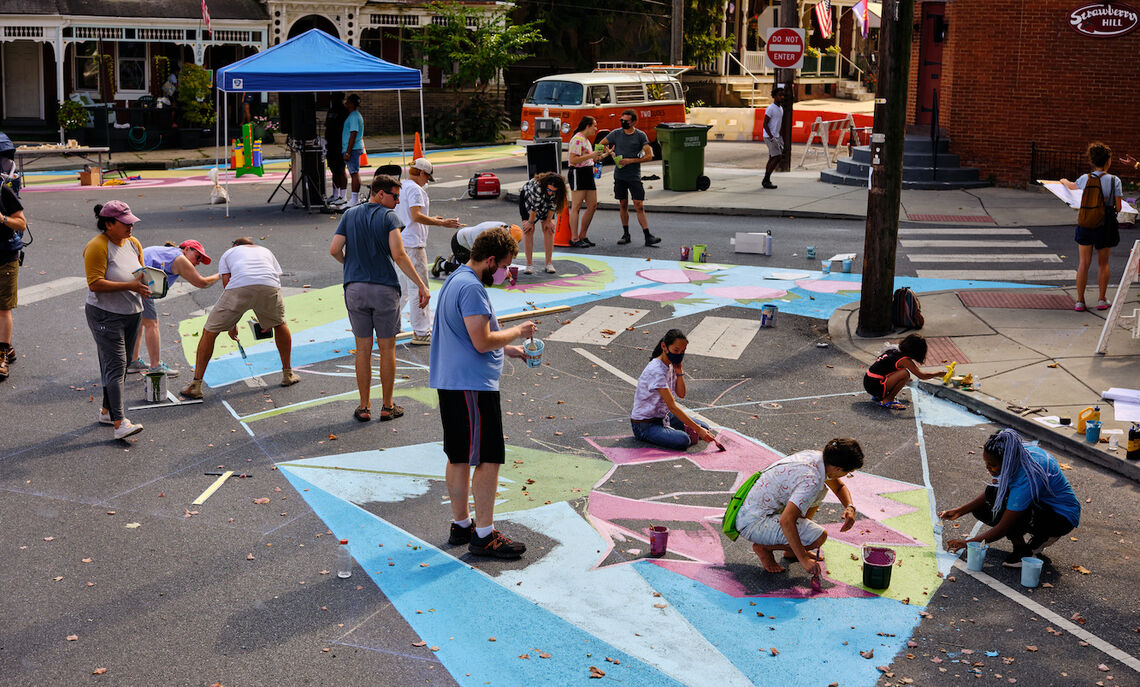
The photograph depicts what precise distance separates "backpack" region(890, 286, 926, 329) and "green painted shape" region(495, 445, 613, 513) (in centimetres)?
497

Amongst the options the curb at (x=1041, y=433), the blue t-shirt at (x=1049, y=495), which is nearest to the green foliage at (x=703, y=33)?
the curb at (x=1041, y=433)

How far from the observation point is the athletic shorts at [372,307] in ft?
30.0

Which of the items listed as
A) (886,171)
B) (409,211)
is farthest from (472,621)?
(886,171)

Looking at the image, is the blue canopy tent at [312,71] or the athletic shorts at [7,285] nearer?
the athletic shorts at [7,285]

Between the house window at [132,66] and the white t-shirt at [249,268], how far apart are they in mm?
25366

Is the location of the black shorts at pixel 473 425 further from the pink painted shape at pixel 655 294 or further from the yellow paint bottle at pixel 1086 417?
the pink painted shape at pixel 655 294

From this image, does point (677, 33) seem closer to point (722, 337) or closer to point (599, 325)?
point (599, 325)

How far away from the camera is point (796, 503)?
251 inches

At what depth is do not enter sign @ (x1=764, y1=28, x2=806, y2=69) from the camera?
2497 centimetres

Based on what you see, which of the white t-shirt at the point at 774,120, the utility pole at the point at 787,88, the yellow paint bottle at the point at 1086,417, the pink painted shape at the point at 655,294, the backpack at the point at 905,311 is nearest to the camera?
the yellow paint bottle at the point at 1086,417

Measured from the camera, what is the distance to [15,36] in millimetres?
29031

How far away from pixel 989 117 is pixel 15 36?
78.1 ft

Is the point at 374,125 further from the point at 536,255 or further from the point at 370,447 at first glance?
the point at 370,447

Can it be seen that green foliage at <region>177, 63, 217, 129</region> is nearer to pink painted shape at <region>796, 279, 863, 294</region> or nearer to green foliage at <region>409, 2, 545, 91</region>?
green foliage at <region>409, 2, 545, 91</region>
